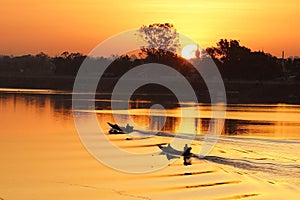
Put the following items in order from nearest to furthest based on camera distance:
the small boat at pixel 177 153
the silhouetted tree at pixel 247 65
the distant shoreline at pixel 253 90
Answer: the small boat at pixel 177 153 < the distant shoreline at pixel 253 90 < the silhouetted tree at pixel 247 65

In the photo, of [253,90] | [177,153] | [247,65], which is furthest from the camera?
[247,65]

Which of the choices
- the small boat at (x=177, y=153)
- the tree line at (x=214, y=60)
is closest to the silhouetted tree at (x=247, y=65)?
the tree line at (x=214, y=60)

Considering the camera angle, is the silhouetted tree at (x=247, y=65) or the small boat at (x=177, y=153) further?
the silhouetted tree at (x=247, y=65)

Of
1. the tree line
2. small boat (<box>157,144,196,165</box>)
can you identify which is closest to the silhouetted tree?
the tree line

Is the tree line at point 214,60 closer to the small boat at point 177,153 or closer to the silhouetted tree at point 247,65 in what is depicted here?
the silhouetted tree at point 247,65

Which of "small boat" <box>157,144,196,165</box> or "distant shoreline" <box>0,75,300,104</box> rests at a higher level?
"distant shoreline" <box>0,75,300,104</box>

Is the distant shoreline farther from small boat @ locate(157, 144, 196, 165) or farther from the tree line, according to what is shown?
small boat @ locate(157, 144, 196, 165)

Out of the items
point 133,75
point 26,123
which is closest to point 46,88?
point 133,75

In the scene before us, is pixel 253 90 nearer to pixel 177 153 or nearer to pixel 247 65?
pixel 247 65

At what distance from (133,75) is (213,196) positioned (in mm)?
91113

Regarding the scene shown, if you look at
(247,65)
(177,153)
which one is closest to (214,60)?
(247,65)

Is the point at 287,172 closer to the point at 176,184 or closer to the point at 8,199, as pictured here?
the point at 176,184

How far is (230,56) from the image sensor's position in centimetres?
10075

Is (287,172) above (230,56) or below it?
below
